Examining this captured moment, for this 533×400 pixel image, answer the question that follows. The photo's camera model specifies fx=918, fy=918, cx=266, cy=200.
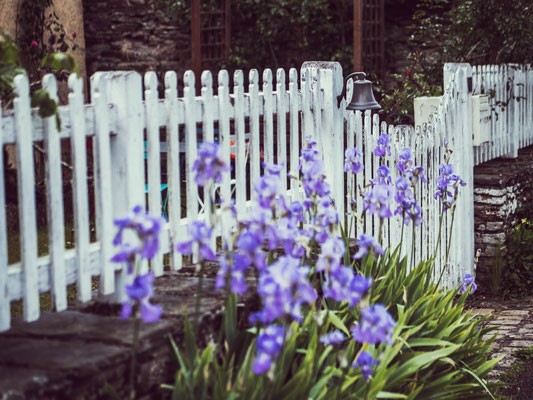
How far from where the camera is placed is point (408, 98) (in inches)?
300

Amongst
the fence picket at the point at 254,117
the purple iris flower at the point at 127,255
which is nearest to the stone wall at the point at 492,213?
the fence picket at the point at 254,117

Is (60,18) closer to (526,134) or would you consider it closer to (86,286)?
(526,134)

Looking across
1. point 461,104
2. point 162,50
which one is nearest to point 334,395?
point 461,104

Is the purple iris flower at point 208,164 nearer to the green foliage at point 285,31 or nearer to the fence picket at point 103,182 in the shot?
the fence picket at point 103,182

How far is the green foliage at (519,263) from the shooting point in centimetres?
682

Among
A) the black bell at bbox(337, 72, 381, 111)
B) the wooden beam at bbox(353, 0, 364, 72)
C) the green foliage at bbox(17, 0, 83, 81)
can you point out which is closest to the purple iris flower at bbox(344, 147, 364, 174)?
the black bell at bbox(337, 72, 381, 111)

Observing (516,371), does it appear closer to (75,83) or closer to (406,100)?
(75,83)

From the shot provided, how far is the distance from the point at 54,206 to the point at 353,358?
1200 mm

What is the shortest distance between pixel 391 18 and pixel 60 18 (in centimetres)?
444

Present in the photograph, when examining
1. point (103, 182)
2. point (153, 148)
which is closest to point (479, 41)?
point (153, 148)

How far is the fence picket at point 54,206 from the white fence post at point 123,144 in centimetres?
27

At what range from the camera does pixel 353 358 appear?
3.33m

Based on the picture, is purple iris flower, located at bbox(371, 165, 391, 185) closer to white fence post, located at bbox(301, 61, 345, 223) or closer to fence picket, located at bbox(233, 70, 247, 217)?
white fence post, located at bbox(301, 61, 345, 223)

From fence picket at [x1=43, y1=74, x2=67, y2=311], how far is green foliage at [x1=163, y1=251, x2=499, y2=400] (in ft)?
1.53
